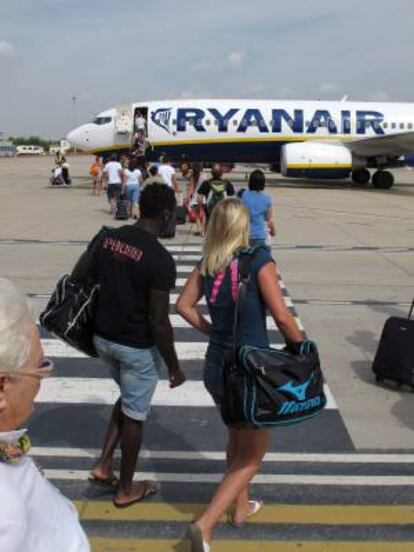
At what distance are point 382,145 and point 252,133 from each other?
573 centimetres

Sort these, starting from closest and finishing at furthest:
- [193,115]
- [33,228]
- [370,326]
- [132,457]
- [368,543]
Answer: [368,543], [132,457], [370,326], [33,228], [193,115]

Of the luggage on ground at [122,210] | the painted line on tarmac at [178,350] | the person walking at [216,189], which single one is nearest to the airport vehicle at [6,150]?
the luggage on ground at [122,210]

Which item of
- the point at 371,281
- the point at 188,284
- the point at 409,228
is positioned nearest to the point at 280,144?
the point at 409,228

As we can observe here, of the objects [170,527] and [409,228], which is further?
[409,228]

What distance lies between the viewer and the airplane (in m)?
30.5


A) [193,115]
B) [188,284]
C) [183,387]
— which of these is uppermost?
[193,115]

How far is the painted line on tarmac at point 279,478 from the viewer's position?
4.38 m

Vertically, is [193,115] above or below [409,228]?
above

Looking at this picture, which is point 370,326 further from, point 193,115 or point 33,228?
point 193,115

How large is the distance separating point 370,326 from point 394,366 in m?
2.18

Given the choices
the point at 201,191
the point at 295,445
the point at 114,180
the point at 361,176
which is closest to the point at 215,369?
the point at 295,445

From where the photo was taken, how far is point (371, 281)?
10.6 m

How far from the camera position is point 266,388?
3.34 meters

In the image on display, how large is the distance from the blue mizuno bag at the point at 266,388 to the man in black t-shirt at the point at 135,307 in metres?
0.61
